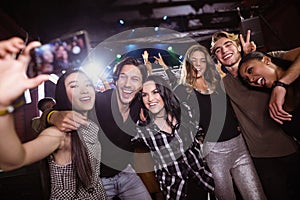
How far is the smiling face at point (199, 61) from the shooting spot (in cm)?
248

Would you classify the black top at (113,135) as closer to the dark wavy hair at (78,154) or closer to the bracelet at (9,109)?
the dark wavy hair at (78,154)

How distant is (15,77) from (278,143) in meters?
2.10

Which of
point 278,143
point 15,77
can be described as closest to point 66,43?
point 15,77

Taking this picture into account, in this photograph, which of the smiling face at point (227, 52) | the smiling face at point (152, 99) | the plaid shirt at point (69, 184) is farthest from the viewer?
the smiling face at point (227, 52)

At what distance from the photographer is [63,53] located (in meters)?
1.35

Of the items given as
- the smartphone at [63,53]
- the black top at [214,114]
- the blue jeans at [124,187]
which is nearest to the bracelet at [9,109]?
the smartphone at [63,53]

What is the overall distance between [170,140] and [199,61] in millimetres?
900

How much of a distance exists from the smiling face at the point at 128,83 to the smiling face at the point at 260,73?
3.16 feet

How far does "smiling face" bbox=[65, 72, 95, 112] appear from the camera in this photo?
183 centimetres

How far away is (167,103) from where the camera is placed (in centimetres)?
221

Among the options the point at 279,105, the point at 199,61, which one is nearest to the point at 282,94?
the point at 279,105

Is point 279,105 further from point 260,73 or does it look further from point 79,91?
point 79,91

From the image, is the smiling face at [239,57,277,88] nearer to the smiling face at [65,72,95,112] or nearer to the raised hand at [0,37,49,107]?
the smiling face at [65,72,95,112]

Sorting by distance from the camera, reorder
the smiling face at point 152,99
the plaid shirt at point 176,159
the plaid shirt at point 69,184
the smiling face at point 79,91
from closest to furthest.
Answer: the plaid shirt at point 69,184, the smiling face at point 79,91, the plaid shirt at point 176,159, the smiling face at point 152,99
